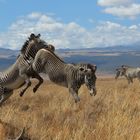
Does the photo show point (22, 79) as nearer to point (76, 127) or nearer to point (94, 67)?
point (94, 67)

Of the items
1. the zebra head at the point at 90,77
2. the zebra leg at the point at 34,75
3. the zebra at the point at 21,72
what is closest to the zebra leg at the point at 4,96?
the zebra at the point at 21,72

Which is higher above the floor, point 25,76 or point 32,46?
point 32,46

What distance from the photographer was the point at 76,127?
327 inches

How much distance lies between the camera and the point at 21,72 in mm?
12586

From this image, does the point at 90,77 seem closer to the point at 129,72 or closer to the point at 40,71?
the point at 40,71

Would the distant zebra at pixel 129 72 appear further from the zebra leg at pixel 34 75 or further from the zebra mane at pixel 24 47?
the zebra mane at pixel 24 47

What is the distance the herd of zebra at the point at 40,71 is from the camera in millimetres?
12336

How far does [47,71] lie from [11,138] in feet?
27.7

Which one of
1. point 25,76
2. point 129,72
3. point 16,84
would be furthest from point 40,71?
point 129,72

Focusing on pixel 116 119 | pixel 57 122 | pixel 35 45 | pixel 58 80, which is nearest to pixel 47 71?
pixel 58 80

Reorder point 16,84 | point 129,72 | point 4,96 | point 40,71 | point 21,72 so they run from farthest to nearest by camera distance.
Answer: point 129,72
point 40,71
point 21,72
point 16,84
point 4,96

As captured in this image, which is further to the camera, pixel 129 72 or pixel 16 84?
pixel 129 72

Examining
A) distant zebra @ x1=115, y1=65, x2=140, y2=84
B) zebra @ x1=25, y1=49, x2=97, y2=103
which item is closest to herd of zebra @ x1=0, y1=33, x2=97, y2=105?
zebra @ x1=25, y1=49, x2=97, y2=103

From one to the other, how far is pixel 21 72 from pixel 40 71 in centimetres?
258
